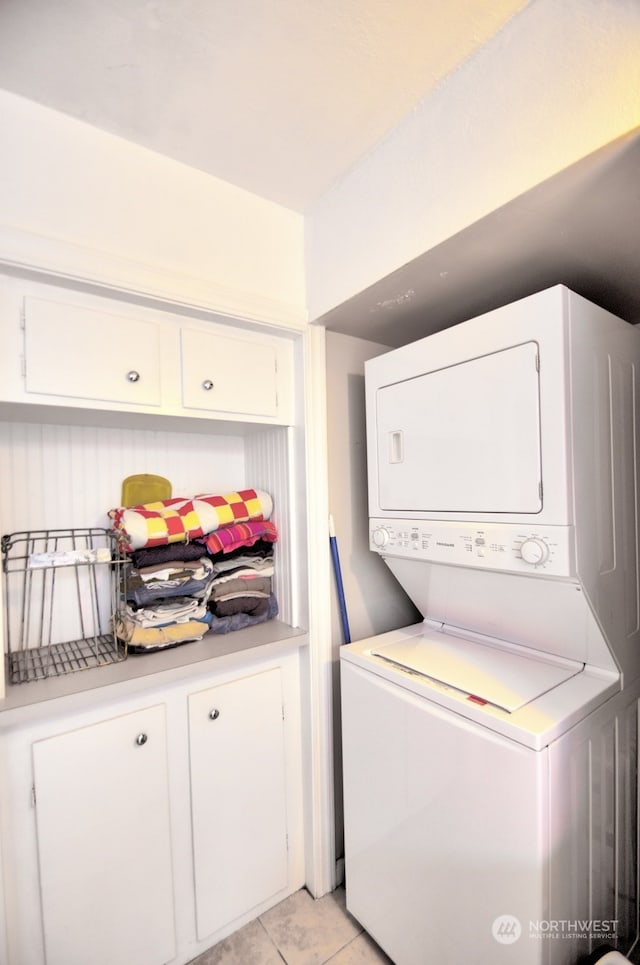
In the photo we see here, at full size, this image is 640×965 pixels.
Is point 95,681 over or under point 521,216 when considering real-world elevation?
under

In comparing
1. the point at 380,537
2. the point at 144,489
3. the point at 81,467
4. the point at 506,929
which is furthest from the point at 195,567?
the point at 506,929

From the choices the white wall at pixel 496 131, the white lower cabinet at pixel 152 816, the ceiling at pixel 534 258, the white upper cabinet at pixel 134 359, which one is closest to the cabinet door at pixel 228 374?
the white upper cabinet at pixel 134 359

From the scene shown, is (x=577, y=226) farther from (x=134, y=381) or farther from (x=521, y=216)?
(x=134, y=381)

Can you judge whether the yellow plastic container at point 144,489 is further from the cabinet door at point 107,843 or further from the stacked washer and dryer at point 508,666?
the stacked washer and dryer at point 508,666

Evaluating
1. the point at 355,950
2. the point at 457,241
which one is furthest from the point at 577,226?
the point at 355,950

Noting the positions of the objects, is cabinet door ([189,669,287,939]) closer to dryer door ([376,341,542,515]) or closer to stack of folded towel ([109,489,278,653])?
stack of folded towel ([109,489,278,653])

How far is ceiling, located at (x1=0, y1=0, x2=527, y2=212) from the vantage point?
1.02 metres

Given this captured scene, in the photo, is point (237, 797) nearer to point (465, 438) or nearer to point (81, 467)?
point (81, 467)

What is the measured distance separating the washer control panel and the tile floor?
4.73 ft

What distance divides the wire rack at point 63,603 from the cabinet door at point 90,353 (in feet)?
1.78

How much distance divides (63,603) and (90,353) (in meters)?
0.98

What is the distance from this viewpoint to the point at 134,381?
1492mm

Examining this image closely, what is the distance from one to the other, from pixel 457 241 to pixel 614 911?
214 centimetres

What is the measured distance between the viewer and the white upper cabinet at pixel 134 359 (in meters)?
1.30
